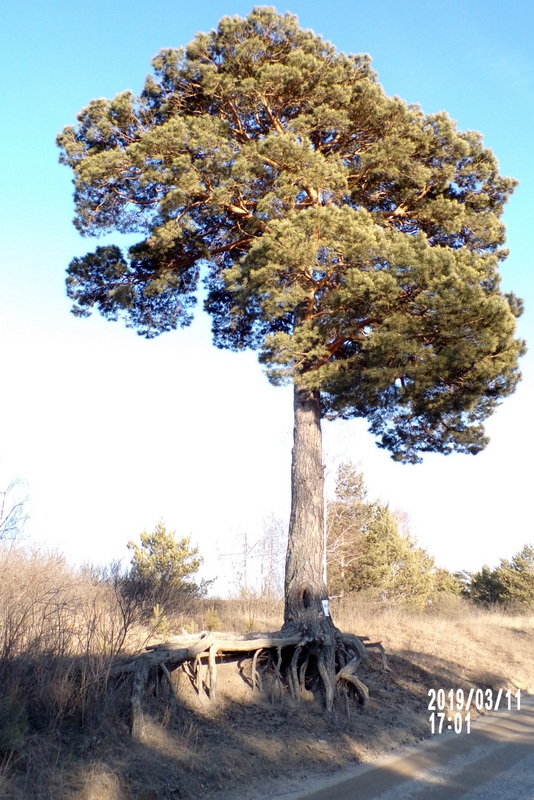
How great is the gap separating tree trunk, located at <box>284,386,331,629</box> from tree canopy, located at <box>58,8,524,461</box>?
0.71 metres

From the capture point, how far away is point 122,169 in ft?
38.4

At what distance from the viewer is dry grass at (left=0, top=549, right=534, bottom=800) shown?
5648 millimetres

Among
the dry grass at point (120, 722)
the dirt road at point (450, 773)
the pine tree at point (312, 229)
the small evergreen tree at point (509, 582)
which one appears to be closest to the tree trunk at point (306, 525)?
the pine tree at point (312, 229)

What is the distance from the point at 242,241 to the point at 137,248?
2.06m

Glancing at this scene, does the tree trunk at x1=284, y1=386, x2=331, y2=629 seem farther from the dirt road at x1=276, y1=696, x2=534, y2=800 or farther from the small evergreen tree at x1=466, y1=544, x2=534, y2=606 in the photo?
the small evergreen tree at x1=466, y1=544, x2=534, y2=606

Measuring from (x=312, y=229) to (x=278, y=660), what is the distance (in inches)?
260

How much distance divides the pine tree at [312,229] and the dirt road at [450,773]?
6.60 ft

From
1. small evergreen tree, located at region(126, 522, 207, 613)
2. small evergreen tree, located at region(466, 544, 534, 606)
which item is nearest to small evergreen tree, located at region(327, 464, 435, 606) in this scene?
small evergreen tree, located at region(466, 544, 534, 606)

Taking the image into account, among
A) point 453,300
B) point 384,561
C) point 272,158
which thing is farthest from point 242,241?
point 384,561

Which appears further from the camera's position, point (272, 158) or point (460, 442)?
point (460, 442)

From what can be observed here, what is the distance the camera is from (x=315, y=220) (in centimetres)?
1038

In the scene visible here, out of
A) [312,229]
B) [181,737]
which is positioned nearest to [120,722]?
[181,737]

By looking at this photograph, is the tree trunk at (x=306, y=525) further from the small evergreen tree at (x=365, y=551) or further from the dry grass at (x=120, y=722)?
the small evergreen tree at (x=365, y=551)

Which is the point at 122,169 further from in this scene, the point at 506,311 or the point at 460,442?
the point at 460,442
